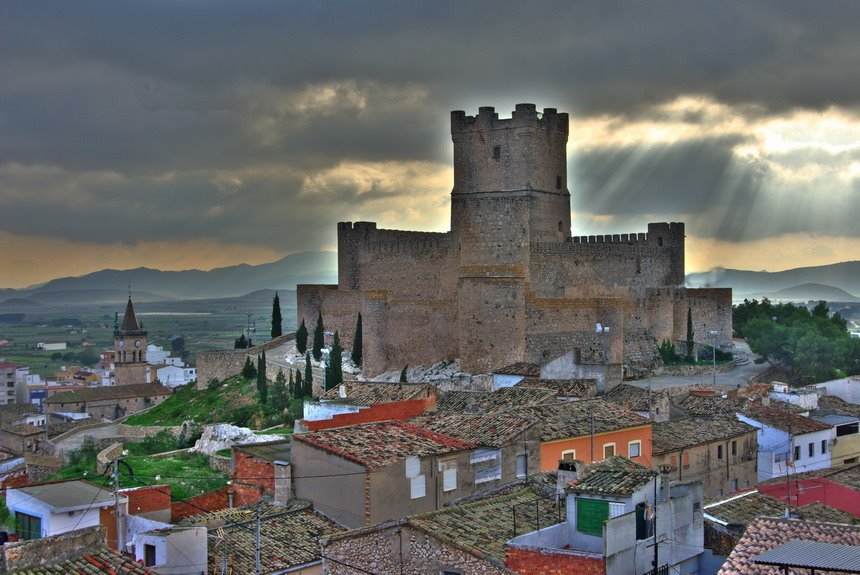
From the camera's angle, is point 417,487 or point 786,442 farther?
point 786,442

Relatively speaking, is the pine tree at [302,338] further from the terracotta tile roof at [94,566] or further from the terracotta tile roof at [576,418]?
the terracotta tile roof at [94,566]

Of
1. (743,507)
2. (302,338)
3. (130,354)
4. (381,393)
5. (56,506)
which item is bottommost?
(130,354)

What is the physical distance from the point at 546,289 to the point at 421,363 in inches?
245

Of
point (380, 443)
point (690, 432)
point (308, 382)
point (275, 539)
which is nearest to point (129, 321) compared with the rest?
point (308, 382)

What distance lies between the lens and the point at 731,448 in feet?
77.6

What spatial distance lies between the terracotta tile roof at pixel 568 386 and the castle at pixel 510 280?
9957 mm

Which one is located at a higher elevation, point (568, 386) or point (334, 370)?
Result: point (568, 386)

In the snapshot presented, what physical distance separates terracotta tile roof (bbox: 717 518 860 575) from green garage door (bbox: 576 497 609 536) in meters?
2.11

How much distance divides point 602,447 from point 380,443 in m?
4.94

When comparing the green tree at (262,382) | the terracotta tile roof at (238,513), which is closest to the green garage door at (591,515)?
the terracotta tile roof at (238,513)

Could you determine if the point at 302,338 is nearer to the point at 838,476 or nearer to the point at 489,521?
the point at 838,476

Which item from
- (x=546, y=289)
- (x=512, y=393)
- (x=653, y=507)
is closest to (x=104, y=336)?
(x=546, y=289)

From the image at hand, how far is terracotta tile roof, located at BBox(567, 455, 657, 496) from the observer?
1262 cm

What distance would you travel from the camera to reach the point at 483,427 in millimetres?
18703
